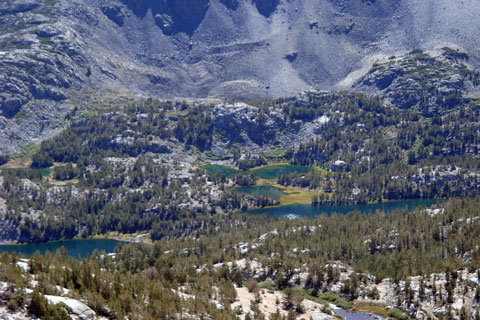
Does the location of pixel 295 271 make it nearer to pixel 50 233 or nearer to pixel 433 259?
pixel 433 259

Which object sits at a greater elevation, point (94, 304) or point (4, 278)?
point (4, 278)

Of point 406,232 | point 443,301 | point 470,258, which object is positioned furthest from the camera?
point 406,232

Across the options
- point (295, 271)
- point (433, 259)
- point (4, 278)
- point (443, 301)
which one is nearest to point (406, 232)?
point (433, 259)

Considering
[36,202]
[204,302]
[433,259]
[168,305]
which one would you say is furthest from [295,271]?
[36,202]

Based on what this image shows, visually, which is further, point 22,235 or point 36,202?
point 36,202

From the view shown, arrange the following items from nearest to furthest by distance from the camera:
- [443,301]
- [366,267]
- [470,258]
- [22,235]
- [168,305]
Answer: [168,305] → [443,301] → [470,258] → [366,267] → [22,235]

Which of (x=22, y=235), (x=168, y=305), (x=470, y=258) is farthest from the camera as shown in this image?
(x=22, y=235)

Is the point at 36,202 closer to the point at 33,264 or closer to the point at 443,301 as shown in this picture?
the point at 33,264

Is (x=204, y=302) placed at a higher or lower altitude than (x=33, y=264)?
lower

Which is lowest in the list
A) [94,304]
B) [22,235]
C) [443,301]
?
[22,235]
